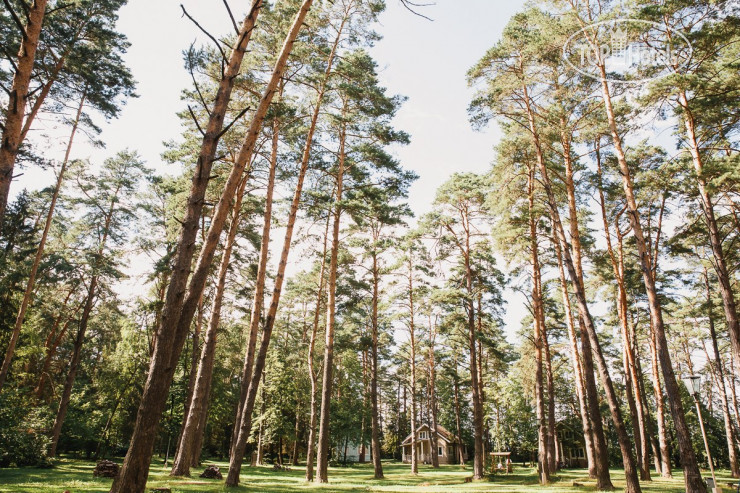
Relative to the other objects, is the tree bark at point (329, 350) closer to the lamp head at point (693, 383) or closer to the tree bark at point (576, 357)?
the tree bark at point (576, 357)

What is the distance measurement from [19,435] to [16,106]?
14772 millimetres

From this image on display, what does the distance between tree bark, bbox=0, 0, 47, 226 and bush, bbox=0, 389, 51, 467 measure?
1144 centimetres

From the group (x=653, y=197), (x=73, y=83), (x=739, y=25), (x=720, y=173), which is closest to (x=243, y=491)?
(x=73, y=83)

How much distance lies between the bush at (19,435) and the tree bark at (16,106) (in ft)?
37.5

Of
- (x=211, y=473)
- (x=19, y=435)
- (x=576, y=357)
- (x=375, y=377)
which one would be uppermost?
(x=576, y=357)

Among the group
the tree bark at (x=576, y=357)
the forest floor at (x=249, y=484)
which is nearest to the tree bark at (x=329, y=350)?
the forest floor at (x=249, y=484)

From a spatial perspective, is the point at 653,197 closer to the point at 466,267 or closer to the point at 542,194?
the point at 542,194

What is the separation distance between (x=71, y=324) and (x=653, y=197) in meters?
32.4

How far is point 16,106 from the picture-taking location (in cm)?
621

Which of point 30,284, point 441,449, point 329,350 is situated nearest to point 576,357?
point 329,350

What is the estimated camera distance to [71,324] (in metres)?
24.4

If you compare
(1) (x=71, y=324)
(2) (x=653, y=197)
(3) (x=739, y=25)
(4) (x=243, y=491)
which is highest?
(3) (x=739, y=25)

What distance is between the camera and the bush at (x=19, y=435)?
13.8 m

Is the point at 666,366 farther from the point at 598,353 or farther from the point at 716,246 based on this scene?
the point at 716,246
